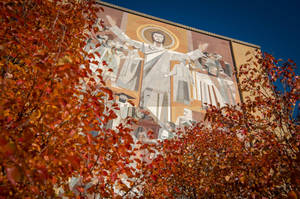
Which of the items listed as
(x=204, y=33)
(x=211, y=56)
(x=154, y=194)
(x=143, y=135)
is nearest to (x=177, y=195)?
(x=154, y=194)

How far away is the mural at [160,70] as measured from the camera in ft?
31.6

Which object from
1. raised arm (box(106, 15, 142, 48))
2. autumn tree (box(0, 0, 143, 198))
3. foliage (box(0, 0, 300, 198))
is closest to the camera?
autumn tree (box(0, 0, 143, 198))

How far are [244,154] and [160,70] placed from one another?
29.7 feet

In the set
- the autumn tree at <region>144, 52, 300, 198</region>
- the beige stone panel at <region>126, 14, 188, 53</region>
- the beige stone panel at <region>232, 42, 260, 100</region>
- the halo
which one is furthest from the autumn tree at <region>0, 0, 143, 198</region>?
the beige stone panel at <region>232, 42, 260, 100</region>

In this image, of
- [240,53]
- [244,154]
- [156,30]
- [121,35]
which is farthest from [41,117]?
[240,53]

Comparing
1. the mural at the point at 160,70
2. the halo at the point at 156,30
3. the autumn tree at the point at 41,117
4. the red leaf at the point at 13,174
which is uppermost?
the halo at the point at 156,30

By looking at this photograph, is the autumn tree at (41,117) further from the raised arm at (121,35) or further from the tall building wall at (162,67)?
the raised arm at (121,35)

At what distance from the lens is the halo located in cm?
1298

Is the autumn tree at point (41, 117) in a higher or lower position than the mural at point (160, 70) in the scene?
lower

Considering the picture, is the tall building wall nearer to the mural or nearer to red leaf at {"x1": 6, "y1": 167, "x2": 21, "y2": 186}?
the mural

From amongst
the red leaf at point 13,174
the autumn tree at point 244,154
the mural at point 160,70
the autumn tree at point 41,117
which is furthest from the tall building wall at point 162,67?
the red leaf at point 13,174

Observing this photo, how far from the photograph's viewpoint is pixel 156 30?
13.9 meters

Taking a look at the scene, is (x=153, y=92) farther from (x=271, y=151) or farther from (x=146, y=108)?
(x=271, y=151)

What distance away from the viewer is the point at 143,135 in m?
8.59
